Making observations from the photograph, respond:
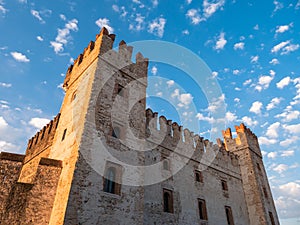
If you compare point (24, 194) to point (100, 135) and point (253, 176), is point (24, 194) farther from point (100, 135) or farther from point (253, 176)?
point (253, 176)

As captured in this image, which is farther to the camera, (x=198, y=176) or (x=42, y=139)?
(x=198, y=176)

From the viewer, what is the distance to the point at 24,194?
23.8 ft

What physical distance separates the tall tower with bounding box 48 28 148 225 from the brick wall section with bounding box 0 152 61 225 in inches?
14.2

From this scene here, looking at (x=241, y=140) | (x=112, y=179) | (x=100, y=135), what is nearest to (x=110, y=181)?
A: (x=112, y=179)

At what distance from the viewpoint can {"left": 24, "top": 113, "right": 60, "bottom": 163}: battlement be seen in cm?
1115

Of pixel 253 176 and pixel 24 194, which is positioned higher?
pixel 253 176

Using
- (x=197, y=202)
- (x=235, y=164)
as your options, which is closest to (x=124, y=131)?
(x=197, y=202)

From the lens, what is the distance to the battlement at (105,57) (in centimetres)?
1019

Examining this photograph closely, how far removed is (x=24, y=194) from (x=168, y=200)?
568 centimetres

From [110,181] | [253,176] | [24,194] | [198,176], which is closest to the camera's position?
[24,194]

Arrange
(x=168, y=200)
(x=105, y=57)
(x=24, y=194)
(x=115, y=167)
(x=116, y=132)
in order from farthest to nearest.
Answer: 1. (x=168, y=200)
2. (x=105, y=57)
3. (x=116, y=132)
4. (x=115, y=167)
5. (x=24, y=194)

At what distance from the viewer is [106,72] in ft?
32.1

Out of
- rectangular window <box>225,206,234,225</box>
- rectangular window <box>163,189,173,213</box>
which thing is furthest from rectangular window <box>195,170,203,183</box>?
rectangular window <box>163,189,173,213</box>

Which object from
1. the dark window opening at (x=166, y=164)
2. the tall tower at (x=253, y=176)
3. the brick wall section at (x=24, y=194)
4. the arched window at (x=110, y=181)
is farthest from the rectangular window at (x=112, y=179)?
the tall tower at (x=253, y=176)
